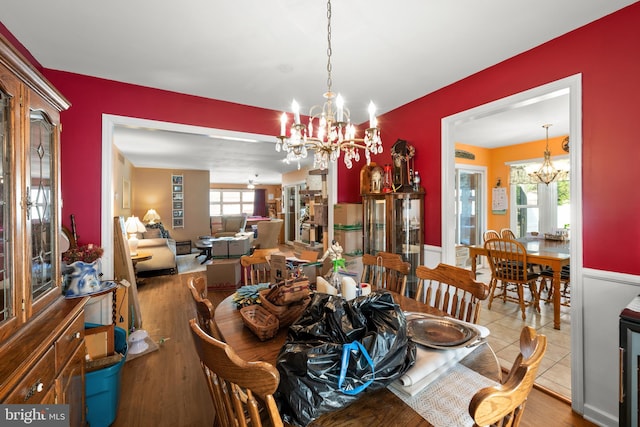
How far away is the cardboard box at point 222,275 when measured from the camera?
4754 mm

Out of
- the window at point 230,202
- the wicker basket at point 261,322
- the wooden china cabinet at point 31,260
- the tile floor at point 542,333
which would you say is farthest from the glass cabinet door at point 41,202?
the window at point 230,202

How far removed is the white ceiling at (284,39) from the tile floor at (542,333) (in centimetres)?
258

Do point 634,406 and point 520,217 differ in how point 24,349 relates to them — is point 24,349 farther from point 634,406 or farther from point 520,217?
point 520,217

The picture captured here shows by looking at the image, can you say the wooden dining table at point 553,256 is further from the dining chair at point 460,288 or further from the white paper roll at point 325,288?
the white paper roll at point 325,288

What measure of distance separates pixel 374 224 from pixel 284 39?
2.27m

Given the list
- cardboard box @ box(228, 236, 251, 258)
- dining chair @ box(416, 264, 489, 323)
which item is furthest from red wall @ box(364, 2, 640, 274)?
cardboard box @ box(228, 236, 251, 258)

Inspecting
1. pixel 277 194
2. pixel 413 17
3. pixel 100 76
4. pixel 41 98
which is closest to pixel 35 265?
pixel 41 98

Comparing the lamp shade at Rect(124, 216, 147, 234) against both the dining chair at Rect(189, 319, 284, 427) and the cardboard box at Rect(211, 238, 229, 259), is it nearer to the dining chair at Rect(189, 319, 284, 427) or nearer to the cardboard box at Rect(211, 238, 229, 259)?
the cardboard box at Rect(211, 238, 229, 259)

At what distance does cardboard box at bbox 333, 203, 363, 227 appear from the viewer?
142 inches

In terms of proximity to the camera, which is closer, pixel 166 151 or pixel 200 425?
pixel 200 425

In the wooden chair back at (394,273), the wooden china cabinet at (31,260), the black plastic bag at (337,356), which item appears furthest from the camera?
the wooden chair back at (394,273)

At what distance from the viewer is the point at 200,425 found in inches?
69.6

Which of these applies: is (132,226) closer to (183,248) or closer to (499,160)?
(183,248)

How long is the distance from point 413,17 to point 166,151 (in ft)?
17.3
